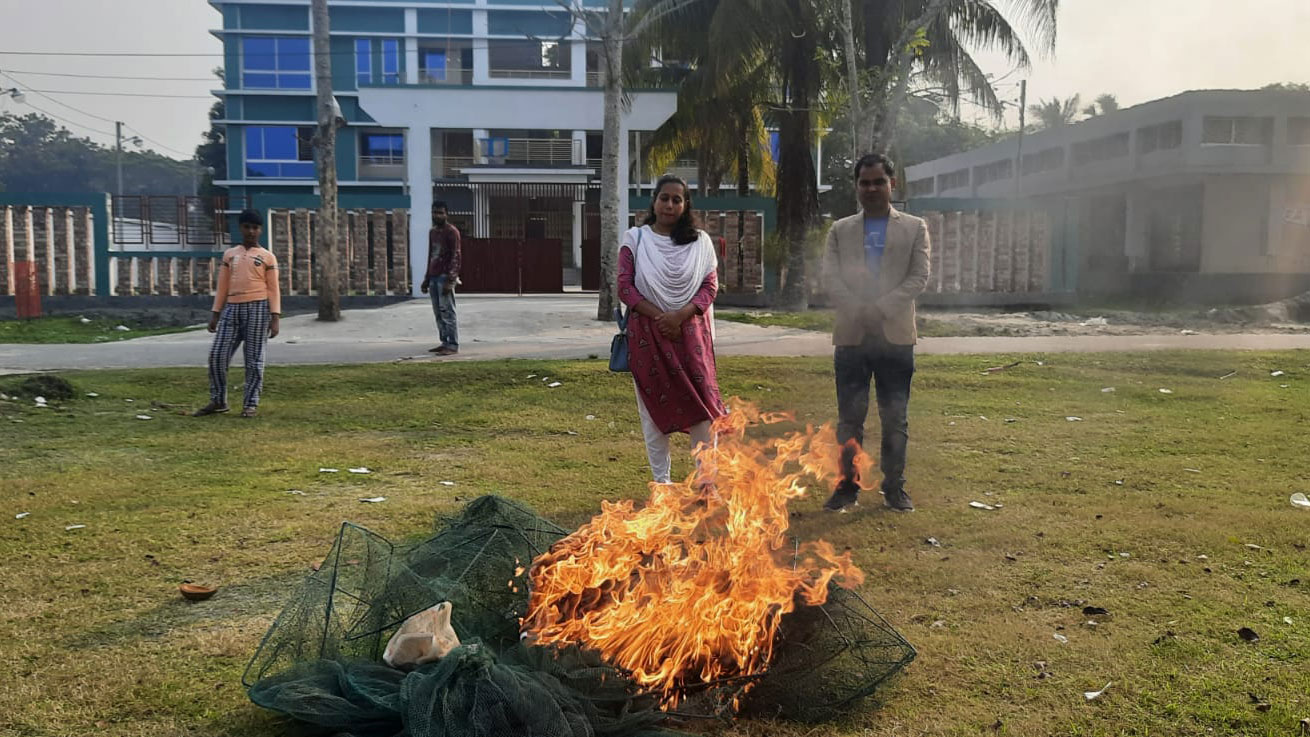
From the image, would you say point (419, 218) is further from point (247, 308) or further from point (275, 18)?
point (275, 18)

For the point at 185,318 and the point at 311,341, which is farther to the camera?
the point at 185,318

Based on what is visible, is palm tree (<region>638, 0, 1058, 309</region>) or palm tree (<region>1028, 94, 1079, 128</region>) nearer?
palm tree (<region>638, 0, 1058, 309</region>)

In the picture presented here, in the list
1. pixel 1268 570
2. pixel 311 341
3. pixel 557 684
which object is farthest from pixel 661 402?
pixel 311 341

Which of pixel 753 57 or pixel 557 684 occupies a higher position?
pixel 753 57

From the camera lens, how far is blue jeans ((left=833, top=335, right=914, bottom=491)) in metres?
5.86

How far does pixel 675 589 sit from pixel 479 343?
40.7ft

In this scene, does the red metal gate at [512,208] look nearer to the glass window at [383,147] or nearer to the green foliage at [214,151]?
the glass window at [383,147]

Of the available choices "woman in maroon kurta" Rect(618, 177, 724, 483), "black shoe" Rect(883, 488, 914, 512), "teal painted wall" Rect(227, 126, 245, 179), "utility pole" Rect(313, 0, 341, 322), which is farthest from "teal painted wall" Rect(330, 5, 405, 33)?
"black shoe" Rect(883, 488, 914, 512)

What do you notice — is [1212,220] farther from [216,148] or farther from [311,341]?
[216,148]

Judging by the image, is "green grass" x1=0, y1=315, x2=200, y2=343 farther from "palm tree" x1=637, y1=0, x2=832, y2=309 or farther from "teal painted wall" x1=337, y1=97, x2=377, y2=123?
"teal painted wall" x1=337, y1=97, x2=377, y2=123

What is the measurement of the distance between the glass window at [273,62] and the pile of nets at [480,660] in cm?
5160

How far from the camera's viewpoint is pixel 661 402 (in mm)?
5402

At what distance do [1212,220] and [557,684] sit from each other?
33128 mm

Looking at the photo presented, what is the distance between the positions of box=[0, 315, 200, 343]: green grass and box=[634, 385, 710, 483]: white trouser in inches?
546
